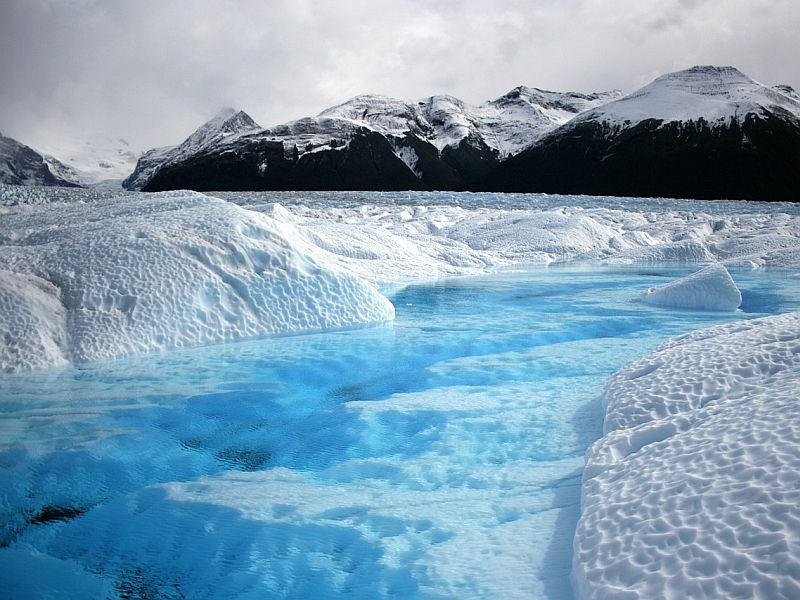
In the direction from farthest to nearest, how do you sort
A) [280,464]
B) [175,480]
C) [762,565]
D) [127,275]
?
[127,275] → [280,464] → [175,480] → [762,565]

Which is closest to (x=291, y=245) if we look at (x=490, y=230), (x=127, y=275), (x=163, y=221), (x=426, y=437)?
(x=163, y=221)

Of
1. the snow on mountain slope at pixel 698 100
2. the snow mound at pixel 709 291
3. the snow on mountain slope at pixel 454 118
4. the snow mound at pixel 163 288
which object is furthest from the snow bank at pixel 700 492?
the snow on mountain slope at pixel 454 118

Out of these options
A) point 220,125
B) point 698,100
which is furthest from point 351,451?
point 220,125

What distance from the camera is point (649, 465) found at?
8.14ft

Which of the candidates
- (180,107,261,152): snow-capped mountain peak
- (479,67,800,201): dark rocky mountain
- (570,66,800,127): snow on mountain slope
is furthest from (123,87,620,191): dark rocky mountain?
(180,107,261,152): snow-capped mountain peak

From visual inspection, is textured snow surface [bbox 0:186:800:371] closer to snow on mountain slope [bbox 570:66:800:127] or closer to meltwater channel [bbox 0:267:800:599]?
meltwater channel [bbox 0:267:800:599]

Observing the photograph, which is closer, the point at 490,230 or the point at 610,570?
the point at 610,570

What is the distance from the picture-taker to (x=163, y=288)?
20.9 feet

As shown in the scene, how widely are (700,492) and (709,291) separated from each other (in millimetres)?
8540

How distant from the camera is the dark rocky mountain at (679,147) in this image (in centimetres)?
7844

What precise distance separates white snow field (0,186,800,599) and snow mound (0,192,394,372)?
3 centimetres

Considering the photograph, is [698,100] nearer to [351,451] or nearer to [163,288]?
[163,288]

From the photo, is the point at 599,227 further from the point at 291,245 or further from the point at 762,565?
the point at 762,565

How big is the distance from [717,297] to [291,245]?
6.96 m
